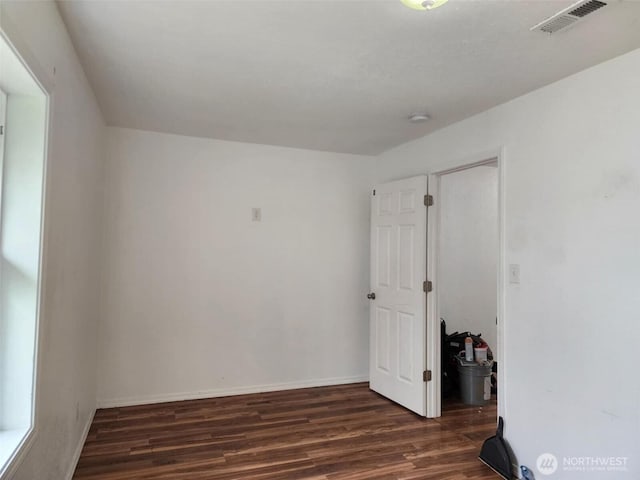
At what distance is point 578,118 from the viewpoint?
7.20 ft

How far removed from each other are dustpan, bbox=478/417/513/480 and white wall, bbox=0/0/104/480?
242 cm

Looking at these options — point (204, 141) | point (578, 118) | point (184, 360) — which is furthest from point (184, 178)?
point (578, 118)

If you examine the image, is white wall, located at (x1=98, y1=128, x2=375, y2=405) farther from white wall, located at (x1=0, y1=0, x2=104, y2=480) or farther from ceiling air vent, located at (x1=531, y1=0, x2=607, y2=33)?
ceiling air vent, located at (x1=531, y1=0, x2=607, y2=33)

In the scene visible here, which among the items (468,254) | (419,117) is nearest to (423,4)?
(419,117)

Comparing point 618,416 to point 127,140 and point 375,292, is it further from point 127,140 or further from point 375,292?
point 127,140

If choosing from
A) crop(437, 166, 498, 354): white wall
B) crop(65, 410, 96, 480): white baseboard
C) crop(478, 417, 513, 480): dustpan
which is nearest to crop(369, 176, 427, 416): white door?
crop(478, 417, 513, 480): dustpan

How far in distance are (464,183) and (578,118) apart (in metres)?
2.39

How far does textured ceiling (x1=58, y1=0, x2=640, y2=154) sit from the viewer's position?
65.8 inches

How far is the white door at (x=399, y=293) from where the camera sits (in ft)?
10.9

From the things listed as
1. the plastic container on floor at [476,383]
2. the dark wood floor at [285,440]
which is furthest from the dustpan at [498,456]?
the plastic container on floor at [476,383]

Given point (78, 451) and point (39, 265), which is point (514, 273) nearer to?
point (39, 265)

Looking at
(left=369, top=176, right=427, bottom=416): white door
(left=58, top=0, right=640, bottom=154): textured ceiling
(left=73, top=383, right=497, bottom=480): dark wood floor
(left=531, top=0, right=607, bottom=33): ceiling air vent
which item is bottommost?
(left=73, top=383, right=497, bottom=480): dark wood floor

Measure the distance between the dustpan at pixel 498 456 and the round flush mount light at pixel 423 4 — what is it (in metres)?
2.42

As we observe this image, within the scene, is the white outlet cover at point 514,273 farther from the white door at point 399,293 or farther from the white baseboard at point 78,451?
the white baseboard at point 78,451
